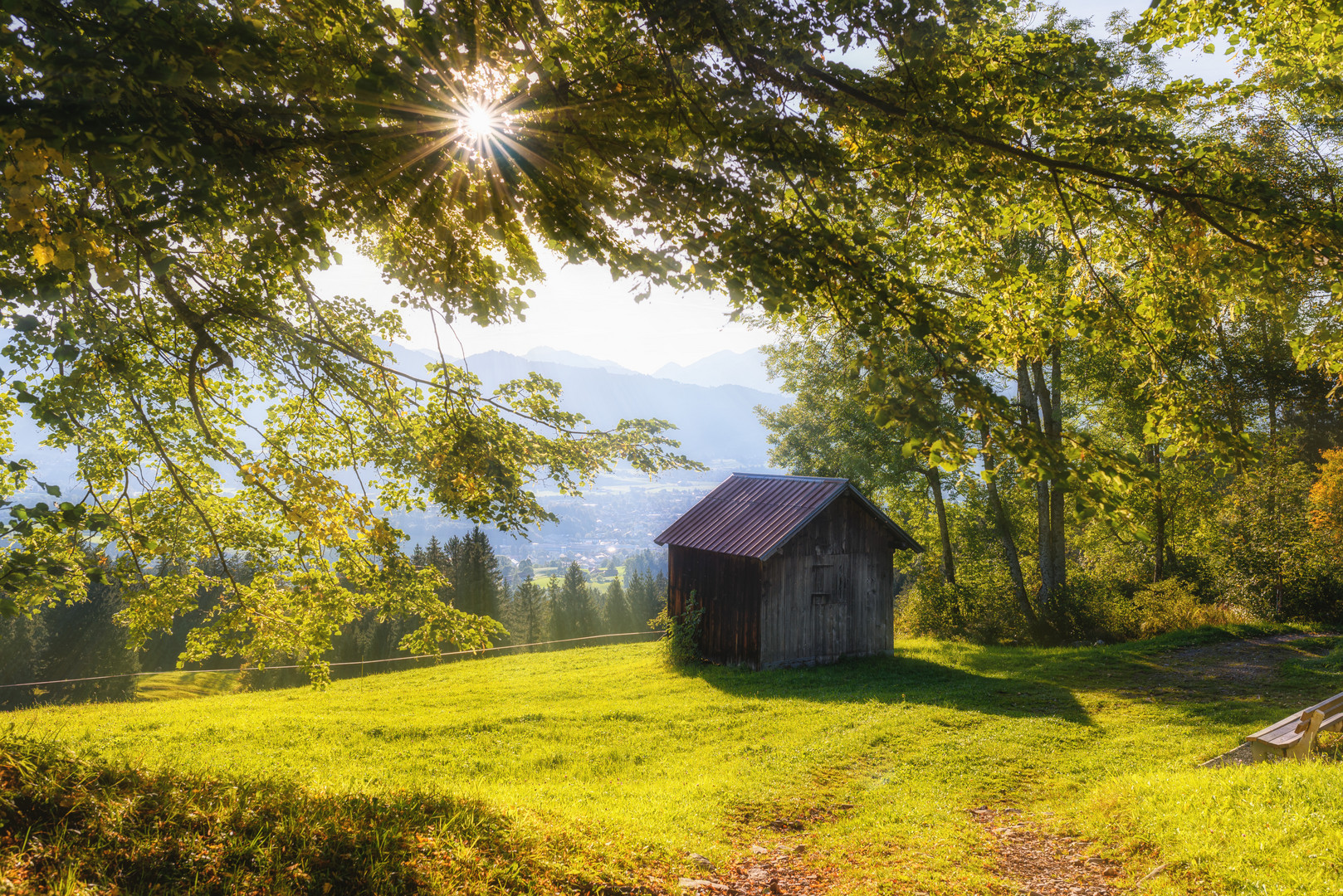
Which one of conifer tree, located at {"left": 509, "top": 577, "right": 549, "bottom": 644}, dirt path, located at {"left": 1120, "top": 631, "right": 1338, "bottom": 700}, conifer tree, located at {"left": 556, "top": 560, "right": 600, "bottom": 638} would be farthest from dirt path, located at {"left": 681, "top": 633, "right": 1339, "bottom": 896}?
conifer tree, located at {"left": 556, "top": 560, "right": 600, "bottom": 638}

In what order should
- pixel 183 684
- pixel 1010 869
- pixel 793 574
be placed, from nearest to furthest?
pixel 1010 869 → pixel 793 574 → pixel 183 684

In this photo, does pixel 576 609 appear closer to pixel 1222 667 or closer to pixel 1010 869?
pixel 1222 667

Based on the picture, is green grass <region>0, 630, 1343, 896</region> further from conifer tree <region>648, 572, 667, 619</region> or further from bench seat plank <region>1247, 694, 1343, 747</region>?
conifer tree <region>648, 572, 667, 619</region>

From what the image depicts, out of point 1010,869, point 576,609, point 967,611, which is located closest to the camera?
point 1010,869

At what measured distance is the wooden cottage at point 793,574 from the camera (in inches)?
693

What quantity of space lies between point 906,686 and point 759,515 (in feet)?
19.9

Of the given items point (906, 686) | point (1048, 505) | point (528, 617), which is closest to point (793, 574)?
point (906, 686)

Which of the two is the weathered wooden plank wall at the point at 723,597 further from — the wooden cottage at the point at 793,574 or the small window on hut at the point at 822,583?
the small window on hut at the point at 822,583

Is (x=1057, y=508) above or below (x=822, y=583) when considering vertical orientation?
above

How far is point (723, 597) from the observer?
18.6 meters

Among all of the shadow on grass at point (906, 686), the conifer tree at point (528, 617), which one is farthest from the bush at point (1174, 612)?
the conifer tree at point (528, 617)

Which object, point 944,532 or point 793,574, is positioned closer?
point 793,574

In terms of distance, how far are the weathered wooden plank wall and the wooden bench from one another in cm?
1072

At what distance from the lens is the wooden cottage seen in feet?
57.7
